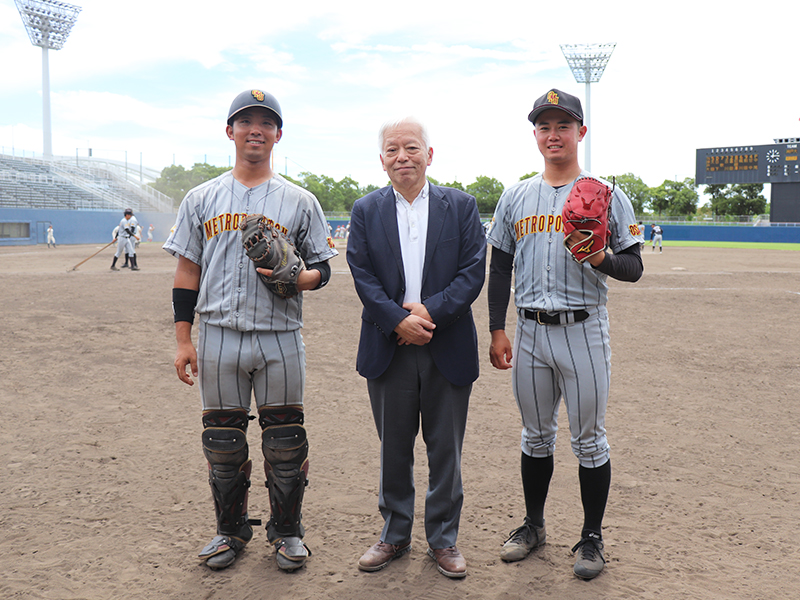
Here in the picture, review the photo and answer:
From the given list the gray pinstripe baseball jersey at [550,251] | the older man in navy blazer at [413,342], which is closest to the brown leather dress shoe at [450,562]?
the older man in navy blazer at [413,342]

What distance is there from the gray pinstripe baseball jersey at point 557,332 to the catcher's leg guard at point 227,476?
4.42 ft

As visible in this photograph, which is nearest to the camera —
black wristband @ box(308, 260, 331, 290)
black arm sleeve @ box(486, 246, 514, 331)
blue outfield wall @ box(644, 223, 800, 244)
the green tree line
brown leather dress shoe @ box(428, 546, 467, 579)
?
brown leather dress shoe @ box(428, 546, 467, 579)

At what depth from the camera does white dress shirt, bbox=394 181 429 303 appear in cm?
281

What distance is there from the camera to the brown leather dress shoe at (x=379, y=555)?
2.74m

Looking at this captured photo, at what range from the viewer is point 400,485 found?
9.40ft

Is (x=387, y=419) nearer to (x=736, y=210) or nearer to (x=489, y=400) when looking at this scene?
(x=489, y=400)

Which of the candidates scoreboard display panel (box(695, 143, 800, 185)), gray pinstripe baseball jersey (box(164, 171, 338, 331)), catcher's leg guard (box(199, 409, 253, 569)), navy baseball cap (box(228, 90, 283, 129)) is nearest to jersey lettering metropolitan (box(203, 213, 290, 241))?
gray pinstripe baseball jersey (box(164, 171, 338, 331))

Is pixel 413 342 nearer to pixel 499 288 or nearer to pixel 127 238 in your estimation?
pixel 499 288

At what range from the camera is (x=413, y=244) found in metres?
2.82

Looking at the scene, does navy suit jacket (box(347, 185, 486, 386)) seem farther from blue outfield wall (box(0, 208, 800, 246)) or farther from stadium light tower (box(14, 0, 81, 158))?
stadium light tower (box(14, 0, 81, 158))

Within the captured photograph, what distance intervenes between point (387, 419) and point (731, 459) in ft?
8.49

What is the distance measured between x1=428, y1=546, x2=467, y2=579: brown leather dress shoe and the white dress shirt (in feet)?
3.84

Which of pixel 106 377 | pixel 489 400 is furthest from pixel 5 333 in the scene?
pixel 489 400

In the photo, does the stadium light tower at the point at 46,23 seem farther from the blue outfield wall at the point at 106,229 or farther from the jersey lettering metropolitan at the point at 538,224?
the jersey lettering metropolitan at the point at 538,224
